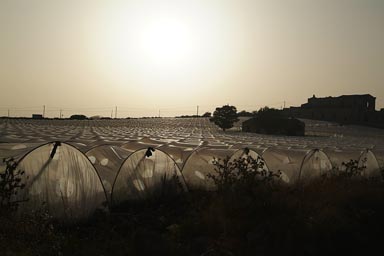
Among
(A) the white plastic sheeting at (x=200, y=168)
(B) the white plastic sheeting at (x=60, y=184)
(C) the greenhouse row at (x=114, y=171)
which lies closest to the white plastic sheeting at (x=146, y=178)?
(C) the greenhouse row at (x=114, y=171)

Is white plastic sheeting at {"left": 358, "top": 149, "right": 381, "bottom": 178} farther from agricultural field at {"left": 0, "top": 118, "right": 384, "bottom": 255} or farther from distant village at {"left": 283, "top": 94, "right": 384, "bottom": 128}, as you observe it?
distant village at {"left": 283, "top": 94, "right": 384, "bottom": 128}

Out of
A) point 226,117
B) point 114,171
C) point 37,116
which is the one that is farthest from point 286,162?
point 37,116

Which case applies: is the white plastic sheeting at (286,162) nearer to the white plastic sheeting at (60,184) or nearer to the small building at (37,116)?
the white plastic sheeting at (60,184)

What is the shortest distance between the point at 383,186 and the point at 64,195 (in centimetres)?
869

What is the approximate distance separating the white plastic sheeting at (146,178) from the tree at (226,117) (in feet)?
175

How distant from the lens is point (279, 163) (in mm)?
12750

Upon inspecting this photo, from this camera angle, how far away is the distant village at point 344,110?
7769 cm

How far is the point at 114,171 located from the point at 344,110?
263ft

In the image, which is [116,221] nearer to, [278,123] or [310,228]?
[310,228]

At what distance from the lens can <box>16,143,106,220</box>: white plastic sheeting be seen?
24.8ft

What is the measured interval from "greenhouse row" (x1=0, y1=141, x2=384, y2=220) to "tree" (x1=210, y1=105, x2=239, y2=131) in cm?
4944

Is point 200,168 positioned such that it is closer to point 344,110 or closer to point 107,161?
point 107,161

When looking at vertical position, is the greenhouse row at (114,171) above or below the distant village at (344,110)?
below

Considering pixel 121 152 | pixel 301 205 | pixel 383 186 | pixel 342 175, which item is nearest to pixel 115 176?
pixel 121 152
